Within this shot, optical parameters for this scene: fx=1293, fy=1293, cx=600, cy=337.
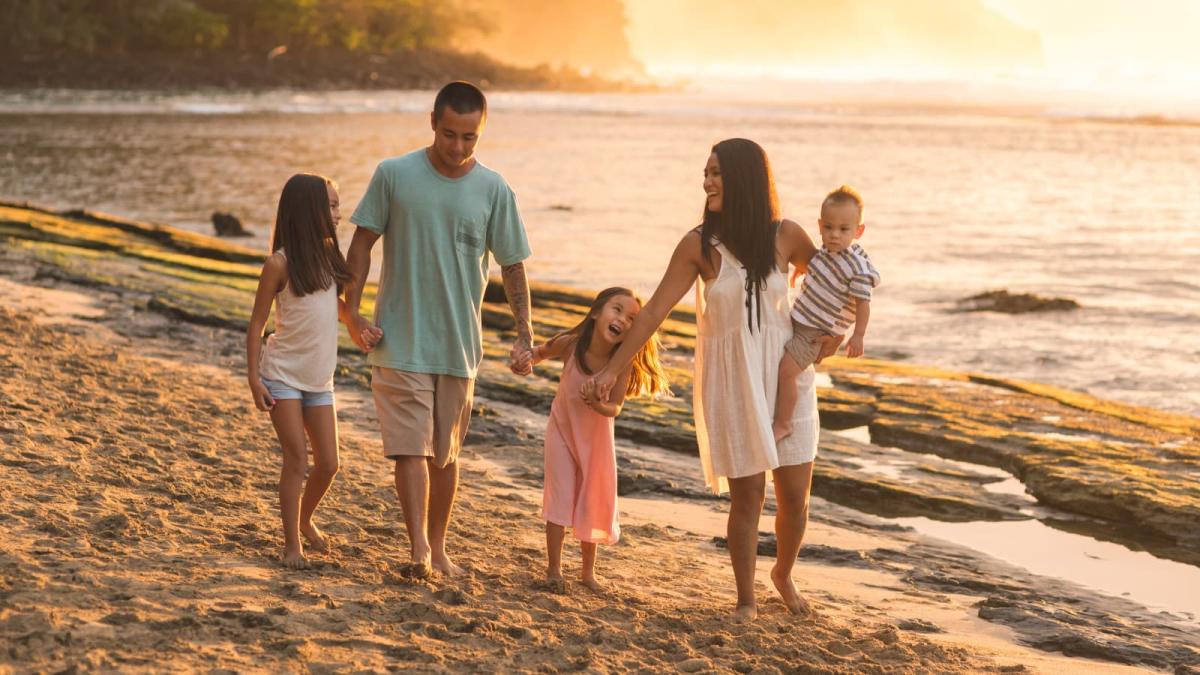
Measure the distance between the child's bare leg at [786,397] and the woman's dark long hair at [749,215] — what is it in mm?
202

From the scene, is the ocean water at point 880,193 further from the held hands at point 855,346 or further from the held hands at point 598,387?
the held hands at point 598,387

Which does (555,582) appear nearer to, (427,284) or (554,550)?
(554,550)

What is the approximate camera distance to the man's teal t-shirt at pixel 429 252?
4.71m

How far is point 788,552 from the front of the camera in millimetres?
4902

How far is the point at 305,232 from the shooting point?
4.70m

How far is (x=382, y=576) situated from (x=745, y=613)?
4.45 ft

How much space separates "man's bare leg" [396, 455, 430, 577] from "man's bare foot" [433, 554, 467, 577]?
0.45 feet

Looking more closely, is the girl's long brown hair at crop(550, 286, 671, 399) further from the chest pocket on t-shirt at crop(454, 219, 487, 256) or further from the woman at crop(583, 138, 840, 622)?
the chest pocket on t-shirt at crop(454, 219, 487, 256)

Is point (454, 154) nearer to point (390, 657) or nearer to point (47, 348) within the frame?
point (390, 657)

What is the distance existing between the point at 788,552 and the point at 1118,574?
2.50 meters

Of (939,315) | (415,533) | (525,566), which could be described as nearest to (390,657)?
(415,533)

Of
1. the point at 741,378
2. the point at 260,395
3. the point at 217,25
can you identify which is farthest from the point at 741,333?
the point at 217,25

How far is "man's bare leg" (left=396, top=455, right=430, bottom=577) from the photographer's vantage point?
4.78 metres

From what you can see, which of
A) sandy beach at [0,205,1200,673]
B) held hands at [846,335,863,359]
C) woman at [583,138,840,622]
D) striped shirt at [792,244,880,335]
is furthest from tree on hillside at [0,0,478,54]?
held hands at [846,335,863,359]
